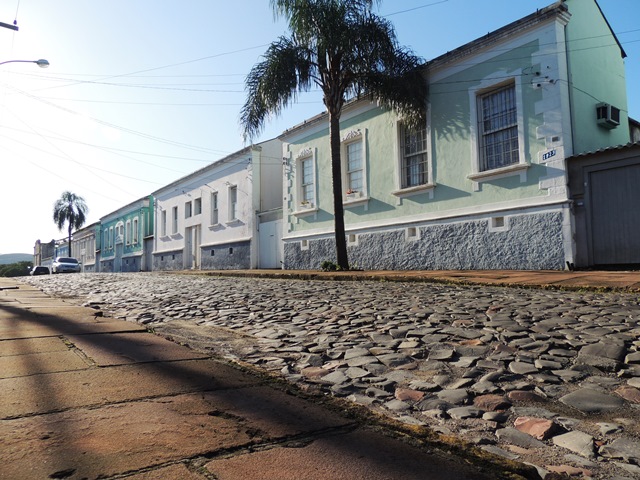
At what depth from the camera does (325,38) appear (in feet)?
37.6

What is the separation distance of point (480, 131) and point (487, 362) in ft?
30.9

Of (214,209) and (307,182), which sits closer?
(307,182)

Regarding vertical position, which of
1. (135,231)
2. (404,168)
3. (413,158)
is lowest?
(404,168)

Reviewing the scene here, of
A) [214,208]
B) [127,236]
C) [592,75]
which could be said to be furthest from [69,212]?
[592,75]

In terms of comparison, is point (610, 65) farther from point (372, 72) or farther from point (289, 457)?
point (289, 457)

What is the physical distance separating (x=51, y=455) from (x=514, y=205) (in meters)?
10.4

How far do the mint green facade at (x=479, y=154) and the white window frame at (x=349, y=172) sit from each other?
0.15 feet

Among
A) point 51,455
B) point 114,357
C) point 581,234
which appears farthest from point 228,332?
point 581,234

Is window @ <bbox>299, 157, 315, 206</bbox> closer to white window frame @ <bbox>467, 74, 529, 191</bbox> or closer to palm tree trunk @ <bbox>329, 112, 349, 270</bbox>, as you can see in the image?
palm tree trunk @ <bbox>329, 112, 349, 270</bbox>

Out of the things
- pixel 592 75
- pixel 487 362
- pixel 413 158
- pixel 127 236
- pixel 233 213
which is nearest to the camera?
pixel 487 362

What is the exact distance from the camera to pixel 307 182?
1723cm

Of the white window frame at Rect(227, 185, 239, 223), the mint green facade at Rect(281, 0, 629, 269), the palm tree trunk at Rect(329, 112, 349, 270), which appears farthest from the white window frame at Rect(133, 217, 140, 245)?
the palm tree trunk at Rect(329, 112, 349, 270)

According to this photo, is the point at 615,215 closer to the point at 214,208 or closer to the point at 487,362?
the point at 487,362

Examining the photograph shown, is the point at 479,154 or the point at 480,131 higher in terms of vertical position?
the point at 480,131
